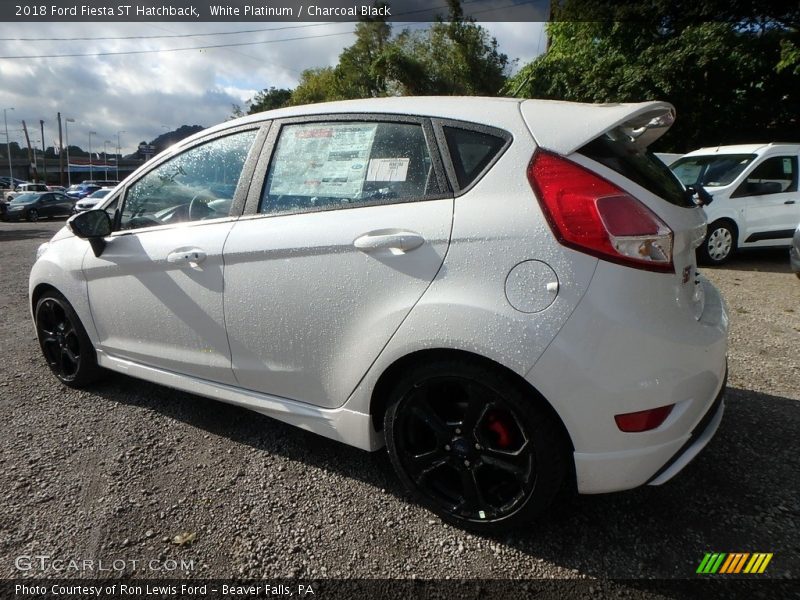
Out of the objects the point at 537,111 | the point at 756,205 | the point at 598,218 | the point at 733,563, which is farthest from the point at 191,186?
the point at 756,205

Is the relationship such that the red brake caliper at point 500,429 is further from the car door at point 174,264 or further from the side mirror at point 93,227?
the side mirror at point 93,227

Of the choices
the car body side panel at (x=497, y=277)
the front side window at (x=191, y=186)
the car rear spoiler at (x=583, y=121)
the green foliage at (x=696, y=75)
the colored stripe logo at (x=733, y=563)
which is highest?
the green foliage at (x=696, y=75)

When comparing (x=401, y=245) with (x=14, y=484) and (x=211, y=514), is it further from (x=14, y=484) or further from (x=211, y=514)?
(x=14, y=484)

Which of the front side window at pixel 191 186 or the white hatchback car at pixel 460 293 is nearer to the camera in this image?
the white hatchback car at pixel 460 293

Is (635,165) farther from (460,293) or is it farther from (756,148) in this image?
(756,148)

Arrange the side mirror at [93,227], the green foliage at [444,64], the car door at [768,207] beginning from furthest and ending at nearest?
the green foliage at [444,64] < the car door at [768,207] < the side mirror at [93,227]

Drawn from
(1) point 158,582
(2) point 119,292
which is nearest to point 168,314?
(2) point 119,292

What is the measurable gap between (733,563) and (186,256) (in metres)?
2.53

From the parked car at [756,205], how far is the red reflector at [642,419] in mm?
6901

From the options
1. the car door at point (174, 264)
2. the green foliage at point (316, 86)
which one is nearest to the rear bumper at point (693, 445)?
the car door at point (174, 264)

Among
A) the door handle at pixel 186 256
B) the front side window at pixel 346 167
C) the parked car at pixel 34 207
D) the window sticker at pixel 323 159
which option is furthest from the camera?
the parked car at pixel 34 207

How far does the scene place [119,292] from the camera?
9.18ft

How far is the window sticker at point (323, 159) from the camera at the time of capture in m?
2.15

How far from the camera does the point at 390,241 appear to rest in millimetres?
1885
